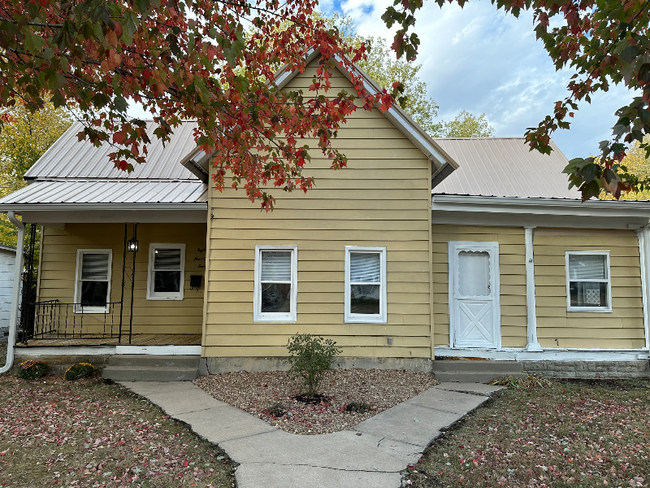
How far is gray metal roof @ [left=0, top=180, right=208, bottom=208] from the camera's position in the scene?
786 centimetres

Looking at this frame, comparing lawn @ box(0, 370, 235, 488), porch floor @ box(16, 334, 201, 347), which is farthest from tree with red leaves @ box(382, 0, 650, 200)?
porch floor @ box(16, 334, 201, 347)

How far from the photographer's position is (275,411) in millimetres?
5375

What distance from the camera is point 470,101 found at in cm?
2992

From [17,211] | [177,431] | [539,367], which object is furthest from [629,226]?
[17,211]

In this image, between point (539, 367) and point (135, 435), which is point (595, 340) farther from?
point (135, 435)

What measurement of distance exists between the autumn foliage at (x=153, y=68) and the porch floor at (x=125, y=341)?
130 inches

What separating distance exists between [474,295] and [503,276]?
0.70m

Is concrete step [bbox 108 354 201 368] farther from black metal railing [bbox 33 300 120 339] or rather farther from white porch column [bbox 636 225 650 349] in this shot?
white porch column [bbox 636 225 650 349]

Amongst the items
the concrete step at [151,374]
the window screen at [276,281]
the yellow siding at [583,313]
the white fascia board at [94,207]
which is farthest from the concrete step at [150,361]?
the yellow siding at [583,313]

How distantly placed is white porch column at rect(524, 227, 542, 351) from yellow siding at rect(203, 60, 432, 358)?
226 cm

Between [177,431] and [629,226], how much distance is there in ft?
30.1

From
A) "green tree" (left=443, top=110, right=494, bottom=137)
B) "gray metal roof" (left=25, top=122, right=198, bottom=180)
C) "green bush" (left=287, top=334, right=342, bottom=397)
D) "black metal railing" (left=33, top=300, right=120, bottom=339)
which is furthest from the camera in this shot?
"green tree" (left=443, top=110, right=494, bottom=137)

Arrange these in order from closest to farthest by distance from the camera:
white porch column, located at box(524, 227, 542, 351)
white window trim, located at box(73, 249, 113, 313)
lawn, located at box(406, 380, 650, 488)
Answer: lawn, located at box(406, 380, 650, 488) → white porch column, located at box(524, 227, 542, 351) → white window trim, located at box(73, 249, 113, 313)

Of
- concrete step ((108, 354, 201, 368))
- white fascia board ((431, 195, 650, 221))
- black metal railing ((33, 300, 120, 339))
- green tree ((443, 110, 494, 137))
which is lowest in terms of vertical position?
concrete step ((108, 354, 201, 368))
